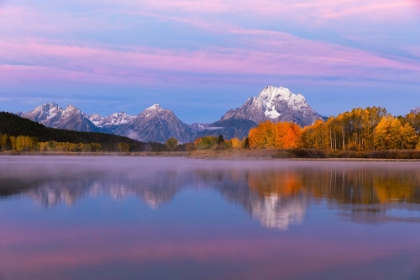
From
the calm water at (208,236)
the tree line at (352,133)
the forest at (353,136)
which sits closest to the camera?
the calm water at (208,236)

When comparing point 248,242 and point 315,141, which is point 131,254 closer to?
point 248,242

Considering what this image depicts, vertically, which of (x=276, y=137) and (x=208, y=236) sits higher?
(x=276, y=137)

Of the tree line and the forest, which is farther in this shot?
the tree line

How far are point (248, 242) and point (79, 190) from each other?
15800 millimetres

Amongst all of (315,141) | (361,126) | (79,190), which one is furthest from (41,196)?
(315,141)

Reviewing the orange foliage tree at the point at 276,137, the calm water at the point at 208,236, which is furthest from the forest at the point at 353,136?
the calm water at the point at 208,236

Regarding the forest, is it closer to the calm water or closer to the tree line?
the tree line

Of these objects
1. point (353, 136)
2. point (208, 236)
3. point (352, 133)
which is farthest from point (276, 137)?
point (208, 236)

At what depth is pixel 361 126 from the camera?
11319cm

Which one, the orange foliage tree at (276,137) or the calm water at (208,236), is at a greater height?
the orange foliage tree at (276,137)

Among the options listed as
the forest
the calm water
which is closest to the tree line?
the forest

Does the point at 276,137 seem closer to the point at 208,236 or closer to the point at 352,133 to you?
the point at 352,133

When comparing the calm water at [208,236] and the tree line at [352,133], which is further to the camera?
the tree line at [352,133]

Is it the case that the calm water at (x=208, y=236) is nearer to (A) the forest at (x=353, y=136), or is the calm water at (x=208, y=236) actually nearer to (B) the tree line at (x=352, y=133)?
(A) the forest at (x=353, y=136)
